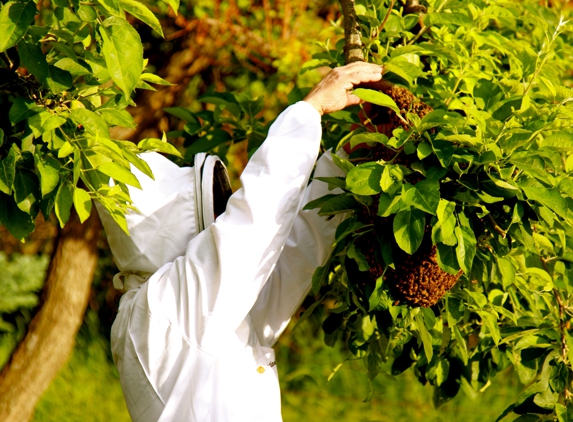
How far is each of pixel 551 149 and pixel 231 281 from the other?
2.12ft

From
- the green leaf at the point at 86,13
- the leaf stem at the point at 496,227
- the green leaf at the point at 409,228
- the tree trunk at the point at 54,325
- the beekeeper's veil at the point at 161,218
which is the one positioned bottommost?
the tree trunk at the point at 54,325

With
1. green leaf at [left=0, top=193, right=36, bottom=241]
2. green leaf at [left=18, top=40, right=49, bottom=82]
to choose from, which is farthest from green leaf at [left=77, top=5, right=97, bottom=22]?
green leaf at [left=0, top=193, right=36, bottom=241]

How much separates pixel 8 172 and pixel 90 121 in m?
0.16

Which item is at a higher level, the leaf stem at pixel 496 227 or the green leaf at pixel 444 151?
the green leaf at pixel 444 151

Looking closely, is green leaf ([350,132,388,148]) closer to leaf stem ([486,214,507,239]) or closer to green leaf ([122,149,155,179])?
leaf stem ([486,214,507,239])

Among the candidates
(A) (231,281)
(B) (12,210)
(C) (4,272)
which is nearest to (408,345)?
(A) (231,281)

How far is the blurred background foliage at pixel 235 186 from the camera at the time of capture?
320 centimetres

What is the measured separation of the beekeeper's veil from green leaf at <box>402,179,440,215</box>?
53 centimetres

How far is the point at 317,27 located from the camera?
3316 millimetres

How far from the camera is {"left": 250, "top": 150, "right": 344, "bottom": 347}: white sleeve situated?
1509mm

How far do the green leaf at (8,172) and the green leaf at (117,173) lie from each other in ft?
0.45

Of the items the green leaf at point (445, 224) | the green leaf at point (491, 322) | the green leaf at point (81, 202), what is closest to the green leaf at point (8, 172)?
the green leaf at point (81, 202)

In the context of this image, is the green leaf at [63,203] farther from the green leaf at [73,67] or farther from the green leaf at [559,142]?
the green leaf at [559,142]

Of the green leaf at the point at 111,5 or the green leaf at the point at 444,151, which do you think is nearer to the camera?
the green leaf at the point at 111,5
